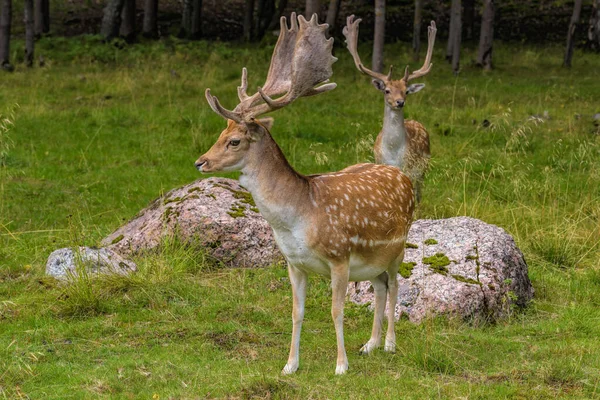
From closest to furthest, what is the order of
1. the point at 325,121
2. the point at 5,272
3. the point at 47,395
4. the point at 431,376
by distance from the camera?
the point at 47,395 → the point at 431,376 → the point at 5,272 → the point at 325,121

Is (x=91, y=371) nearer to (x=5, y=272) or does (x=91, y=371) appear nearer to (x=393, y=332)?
(x=393, y=332)

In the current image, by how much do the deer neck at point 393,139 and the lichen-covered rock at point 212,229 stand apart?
316 cm

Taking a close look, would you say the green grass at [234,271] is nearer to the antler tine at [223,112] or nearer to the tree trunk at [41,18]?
the antler tine at [223,112]

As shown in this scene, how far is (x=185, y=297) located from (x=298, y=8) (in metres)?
31.7

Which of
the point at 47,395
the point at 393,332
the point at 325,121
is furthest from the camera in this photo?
the point at 325,121

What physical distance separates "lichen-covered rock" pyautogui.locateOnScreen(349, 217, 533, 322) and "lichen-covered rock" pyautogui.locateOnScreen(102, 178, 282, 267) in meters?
1.40

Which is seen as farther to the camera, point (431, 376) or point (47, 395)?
point (431, 376)

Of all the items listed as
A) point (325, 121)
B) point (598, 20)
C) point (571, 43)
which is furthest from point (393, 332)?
point (598, 20)

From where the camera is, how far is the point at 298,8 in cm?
3888

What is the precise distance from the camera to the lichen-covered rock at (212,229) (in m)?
9.55

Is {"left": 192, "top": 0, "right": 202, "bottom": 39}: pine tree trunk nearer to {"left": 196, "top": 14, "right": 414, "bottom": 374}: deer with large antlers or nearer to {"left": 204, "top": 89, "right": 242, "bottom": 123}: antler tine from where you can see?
{"left": 196, "top": 14, "right": 414, "bottom": 374}: deer with large antlers

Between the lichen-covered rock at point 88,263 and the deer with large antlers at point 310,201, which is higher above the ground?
the deer with large antlers at point 310,201

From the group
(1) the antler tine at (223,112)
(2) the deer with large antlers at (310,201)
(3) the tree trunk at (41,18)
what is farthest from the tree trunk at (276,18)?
(1) the antler tine at (223,112)

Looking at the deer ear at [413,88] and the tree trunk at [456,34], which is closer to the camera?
the deer ear at [413,88]
